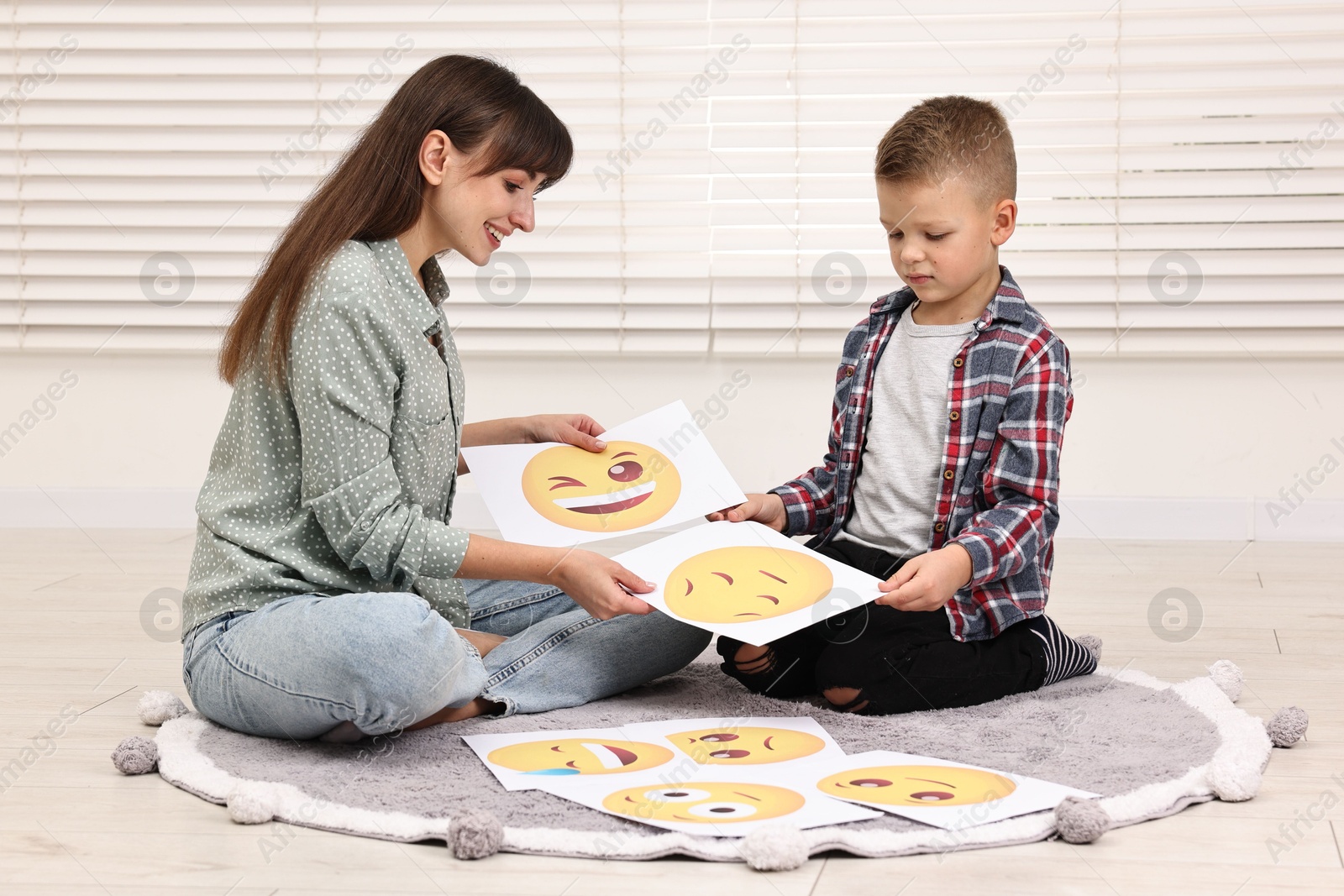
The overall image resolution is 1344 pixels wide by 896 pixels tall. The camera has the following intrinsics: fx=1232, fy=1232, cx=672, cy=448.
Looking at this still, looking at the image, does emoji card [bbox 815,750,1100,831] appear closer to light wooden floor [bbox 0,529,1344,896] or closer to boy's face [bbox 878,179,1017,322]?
light wooden floor [bbox 0,529,1344,896]

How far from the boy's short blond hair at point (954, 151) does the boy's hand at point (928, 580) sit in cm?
41

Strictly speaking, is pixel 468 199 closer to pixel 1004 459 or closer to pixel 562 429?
pixel 562 429

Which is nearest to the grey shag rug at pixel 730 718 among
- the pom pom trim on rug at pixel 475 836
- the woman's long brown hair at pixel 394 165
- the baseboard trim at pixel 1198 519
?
the pom pom trim on rug at pixel 475 836

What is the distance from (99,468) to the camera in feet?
8.41

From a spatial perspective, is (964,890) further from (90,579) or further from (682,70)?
(682,70)

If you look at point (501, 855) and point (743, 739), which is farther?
point (743, 739)

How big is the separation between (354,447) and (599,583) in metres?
0.26

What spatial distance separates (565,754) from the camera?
1.13 m

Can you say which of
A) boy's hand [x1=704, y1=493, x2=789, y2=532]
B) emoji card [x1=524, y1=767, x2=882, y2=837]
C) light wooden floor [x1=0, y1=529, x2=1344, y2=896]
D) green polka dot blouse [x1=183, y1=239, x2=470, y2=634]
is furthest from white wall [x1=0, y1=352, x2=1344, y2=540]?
emoji card [x1=524, y1=767, x2=882, y2=837]

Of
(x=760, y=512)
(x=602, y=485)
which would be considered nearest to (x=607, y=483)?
(x=602, y=485)

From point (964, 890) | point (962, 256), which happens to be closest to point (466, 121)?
point (962, 256)

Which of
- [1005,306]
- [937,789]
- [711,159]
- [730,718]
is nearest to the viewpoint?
[937,789]

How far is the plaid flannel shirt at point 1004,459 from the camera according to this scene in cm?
129

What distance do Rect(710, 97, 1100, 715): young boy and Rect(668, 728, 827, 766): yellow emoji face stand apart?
5.2 inches
